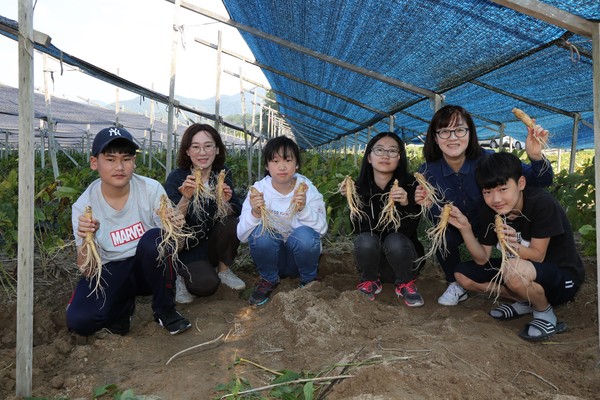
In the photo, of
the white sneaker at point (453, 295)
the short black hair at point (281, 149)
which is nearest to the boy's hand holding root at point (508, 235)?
the white sneaker at point (453, 295)

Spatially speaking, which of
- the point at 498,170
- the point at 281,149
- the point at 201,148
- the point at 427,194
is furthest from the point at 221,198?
the point at 498,170

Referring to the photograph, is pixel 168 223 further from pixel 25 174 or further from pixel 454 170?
pixel 454 170

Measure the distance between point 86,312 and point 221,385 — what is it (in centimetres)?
105

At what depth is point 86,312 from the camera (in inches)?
96.0

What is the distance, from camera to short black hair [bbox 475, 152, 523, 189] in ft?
7.80

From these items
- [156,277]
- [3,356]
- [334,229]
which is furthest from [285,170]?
[3,356]

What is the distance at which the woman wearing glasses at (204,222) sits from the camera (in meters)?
3.10

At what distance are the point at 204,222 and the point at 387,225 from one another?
1.25 metres

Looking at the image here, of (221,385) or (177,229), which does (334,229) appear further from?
(221,385)

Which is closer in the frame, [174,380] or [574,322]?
[174,380]

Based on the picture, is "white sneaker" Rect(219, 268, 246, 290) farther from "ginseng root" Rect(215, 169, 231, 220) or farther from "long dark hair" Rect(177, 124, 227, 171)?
"long dark hair" Rect(177, 124, 227, 171)

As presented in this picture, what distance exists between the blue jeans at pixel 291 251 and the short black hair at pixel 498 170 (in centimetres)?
112

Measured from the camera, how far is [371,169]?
314cm

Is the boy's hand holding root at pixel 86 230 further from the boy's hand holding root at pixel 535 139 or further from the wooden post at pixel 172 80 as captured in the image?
the wooden post at pixel 172 80
